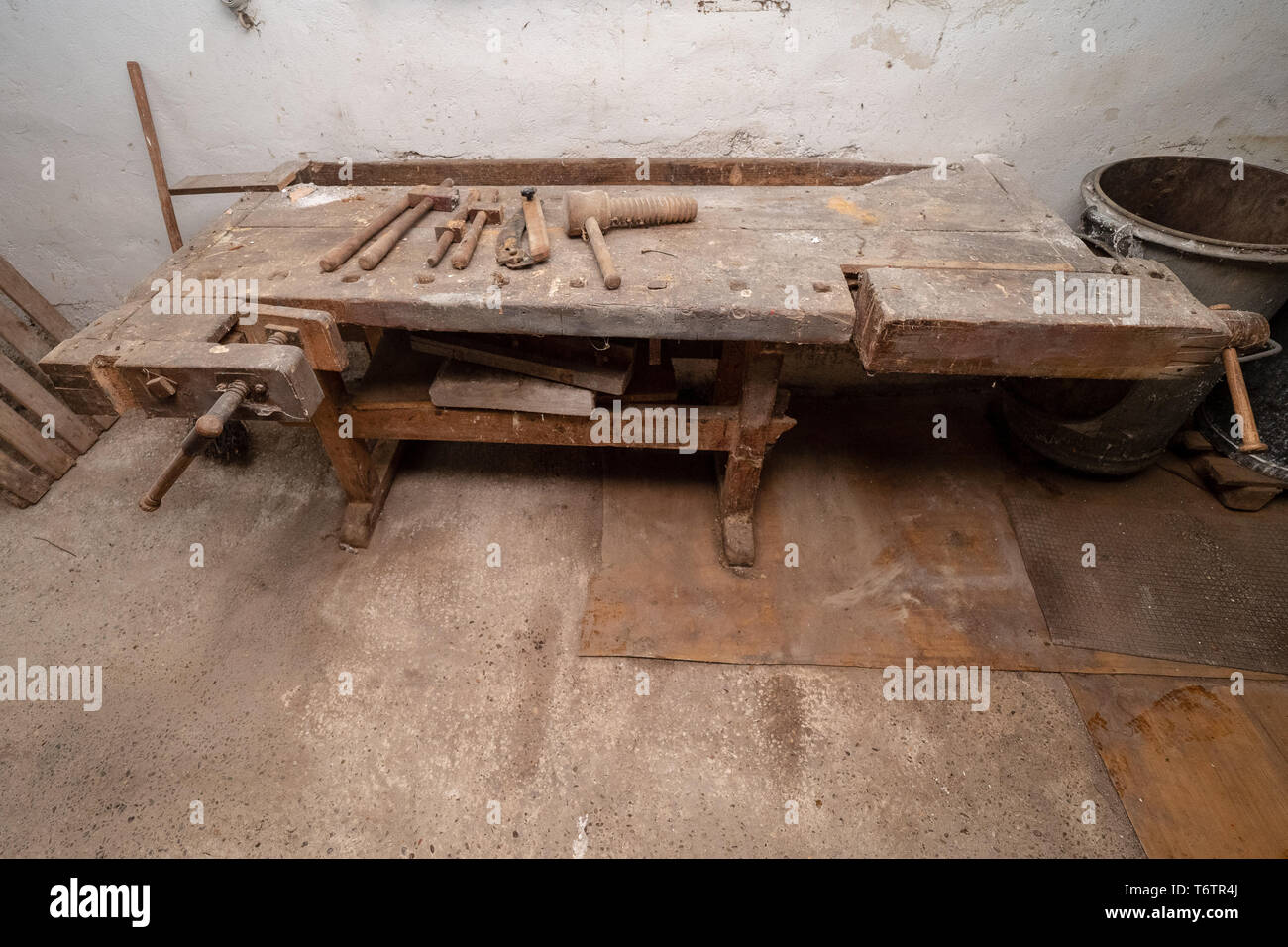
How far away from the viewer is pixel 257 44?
2.73 meters

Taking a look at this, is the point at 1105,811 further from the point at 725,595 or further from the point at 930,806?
the point at 725,595

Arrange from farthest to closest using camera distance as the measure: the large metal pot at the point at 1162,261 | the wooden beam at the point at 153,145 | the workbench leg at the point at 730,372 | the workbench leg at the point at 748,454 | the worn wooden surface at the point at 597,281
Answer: the wooden beam at the point at 153,145, the large metal pot at the point at 1162,261, the workbench leg at the point at 730,372, the workbench leg at the point at 748,454, the worn wooden surface at the point at 597,281

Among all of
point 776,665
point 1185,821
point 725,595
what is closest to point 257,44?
point 725,595

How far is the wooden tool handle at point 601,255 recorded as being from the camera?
176 centimetres

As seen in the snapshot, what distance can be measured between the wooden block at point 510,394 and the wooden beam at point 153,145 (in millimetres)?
1715

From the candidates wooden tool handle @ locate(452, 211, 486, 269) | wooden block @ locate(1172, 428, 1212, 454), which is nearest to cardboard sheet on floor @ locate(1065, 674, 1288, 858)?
wooden block @ locate(1172, 428, 1212, 454)

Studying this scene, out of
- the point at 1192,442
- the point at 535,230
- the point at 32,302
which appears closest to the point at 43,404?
the point at 32,302

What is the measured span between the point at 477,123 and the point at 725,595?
8.64 ft

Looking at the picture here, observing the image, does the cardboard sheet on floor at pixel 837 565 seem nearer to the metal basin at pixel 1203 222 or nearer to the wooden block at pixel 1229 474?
the wooden block at pixel 1229 474

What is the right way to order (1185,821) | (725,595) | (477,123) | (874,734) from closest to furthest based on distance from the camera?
(1185,821) → (874,734) → (725,595) → (477,123)

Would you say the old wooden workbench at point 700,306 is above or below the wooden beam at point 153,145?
below

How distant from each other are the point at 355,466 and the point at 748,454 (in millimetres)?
1725

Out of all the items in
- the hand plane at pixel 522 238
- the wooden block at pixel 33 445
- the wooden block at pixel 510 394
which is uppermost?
the hand plane at pixel 522 238

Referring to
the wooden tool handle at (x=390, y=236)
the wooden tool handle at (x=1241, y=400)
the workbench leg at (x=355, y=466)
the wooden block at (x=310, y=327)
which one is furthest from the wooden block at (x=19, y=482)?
the wooden tool handle at (x=1241, y=400)
